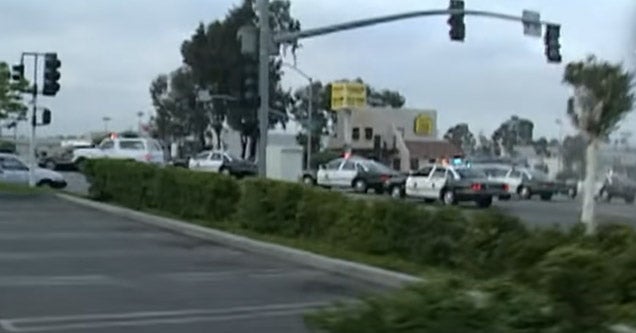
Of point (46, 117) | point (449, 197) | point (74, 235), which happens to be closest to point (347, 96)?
point (449, 197)

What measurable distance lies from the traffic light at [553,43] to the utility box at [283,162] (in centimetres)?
779

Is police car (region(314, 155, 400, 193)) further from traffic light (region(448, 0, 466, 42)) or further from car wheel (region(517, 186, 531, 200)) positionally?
traffic light (region(448, 0, 466, 42))

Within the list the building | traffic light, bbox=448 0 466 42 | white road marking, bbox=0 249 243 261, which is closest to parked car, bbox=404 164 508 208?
traffic light, bbox=448 0 466 42

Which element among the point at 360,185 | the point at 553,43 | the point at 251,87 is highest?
the point at 553,43

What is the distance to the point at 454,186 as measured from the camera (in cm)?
4803

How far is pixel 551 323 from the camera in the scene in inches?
252

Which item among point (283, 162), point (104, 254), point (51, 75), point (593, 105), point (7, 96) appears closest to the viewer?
point (593, 105)

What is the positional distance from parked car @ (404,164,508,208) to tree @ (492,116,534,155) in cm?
9709

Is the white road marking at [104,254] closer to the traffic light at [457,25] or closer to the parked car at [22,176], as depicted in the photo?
the traffic light at [457,25]

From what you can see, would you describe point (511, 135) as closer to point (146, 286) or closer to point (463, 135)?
point (463, 135)

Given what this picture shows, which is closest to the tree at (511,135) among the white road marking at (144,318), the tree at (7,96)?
the tree at (7,96)

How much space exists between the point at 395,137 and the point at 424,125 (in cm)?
548

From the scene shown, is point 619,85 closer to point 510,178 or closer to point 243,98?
point 243,98

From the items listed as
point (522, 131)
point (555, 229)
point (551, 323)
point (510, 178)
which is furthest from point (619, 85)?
point (522, 131)
